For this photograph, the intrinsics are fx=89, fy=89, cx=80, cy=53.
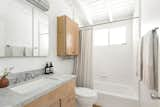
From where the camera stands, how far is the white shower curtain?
85.1 inches

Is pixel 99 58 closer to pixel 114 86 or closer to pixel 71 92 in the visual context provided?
pixel 114 86

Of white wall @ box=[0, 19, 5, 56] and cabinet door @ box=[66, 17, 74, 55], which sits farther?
cabinet door @ box=[66, 17, 74, 55]

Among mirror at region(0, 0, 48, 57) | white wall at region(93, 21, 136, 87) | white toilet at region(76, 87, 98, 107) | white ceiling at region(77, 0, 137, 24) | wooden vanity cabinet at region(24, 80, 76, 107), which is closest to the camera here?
wooden vanity cabinet at region(24, 80, 76, 107)

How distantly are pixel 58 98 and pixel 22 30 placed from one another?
3.26ft

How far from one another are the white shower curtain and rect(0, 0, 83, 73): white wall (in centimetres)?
27

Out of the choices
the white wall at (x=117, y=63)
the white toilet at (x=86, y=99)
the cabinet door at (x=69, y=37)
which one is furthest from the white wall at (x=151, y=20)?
the white wall at (x=117, y=63)

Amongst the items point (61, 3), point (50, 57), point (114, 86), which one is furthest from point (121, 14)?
point (50, 57)

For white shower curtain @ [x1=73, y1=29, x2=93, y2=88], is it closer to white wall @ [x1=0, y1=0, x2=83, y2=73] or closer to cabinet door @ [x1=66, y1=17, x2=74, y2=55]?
white wall @ [x1=0, y1=0, x2=83, y2=73]

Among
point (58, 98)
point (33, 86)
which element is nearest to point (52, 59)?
point (33, 86)

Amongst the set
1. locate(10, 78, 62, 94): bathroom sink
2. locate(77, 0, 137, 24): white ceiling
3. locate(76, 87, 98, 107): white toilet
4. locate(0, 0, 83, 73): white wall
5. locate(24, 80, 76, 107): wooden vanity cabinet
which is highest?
locate(77, 0, 137, 24): white ceiling

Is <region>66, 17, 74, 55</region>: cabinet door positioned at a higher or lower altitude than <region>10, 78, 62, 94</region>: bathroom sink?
higher

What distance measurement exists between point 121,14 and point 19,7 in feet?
9.94

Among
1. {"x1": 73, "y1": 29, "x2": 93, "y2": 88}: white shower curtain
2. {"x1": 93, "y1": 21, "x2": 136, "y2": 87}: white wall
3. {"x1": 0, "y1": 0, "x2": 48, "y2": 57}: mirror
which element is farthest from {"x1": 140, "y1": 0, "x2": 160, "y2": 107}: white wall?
{"x1": 93, "y1": 21, "x2": 136, "y2": 87}: white wall

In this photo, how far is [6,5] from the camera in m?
1.01
